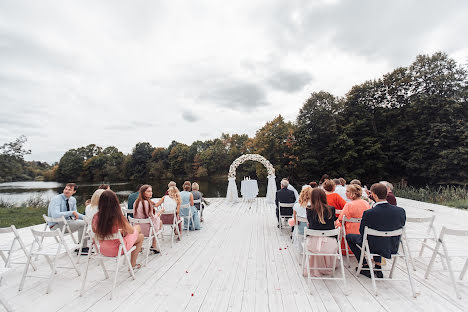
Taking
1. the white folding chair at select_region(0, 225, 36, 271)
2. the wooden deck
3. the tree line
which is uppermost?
the tree line

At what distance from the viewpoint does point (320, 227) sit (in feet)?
9.73

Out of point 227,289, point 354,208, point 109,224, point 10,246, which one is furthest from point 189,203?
point 354,208

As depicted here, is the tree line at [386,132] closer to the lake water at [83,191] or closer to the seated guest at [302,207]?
the lake water at [83,191]

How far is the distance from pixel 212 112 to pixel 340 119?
50.0 feet

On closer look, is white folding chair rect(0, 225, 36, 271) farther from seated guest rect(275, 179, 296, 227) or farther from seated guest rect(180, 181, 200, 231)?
seated guest rect(275, 179, 296, 227)

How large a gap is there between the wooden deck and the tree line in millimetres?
17825

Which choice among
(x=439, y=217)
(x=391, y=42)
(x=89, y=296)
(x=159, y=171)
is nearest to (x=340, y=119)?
(x=391, y=42)

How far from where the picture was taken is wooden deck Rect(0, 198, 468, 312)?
2328mm

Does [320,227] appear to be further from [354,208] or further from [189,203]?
[189,203]

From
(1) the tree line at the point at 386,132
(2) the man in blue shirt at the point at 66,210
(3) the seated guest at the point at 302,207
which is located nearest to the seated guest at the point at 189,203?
(2) the man in blue shirt at the point at 66,210

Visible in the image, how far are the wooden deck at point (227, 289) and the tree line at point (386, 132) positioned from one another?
Result: 1782 cm

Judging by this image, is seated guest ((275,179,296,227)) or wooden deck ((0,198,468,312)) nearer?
wooden deck ((0,198,468,312))

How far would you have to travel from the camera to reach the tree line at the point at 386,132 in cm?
1623

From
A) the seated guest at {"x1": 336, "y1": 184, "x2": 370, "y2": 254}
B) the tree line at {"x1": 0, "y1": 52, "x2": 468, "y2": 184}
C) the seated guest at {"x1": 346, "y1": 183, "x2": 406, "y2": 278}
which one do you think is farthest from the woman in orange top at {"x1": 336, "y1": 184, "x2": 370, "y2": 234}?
the tree line at {"x1": 0, "y1": 52, "x2": 468, "y2": 184}
